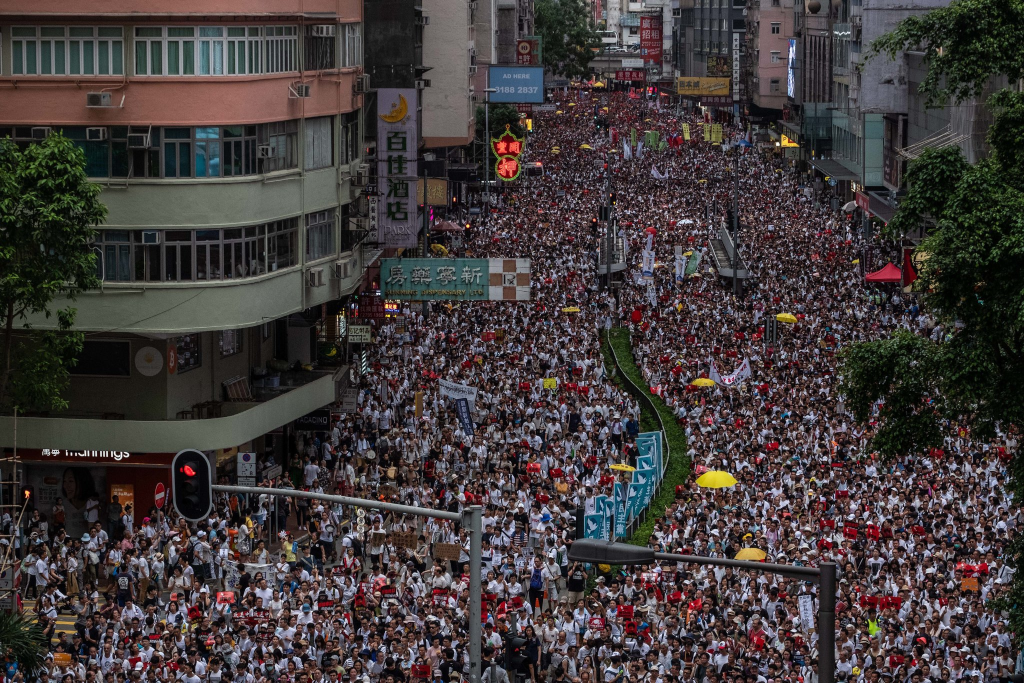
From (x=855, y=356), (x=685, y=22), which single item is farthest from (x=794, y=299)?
(x=685, y=22)

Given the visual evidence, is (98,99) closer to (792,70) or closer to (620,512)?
(620,512)

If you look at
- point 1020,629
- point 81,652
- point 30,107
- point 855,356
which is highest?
point 30,107

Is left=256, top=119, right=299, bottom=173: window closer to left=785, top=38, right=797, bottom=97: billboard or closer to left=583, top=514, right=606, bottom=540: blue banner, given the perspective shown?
left=583, top=514, right=606, bottom=540: blue banner

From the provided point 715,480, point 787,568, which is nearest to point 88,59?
point 715,480

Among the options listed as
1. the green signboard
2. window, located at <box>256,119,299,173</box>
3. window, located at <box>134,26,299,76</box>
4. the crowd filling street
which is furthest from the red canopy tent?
window, located at <box>134,26,299,76</box>

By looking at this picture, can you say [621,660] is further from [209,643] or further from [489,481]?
[489,481]

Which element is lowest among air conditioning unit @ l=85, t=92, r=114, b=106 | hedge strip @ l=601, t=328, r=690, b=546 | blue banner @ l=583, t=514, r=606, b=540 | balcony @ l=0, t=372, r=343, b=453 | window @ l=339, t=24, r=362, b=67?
hedge strip @ l=601, t=328, r=690, b=546
